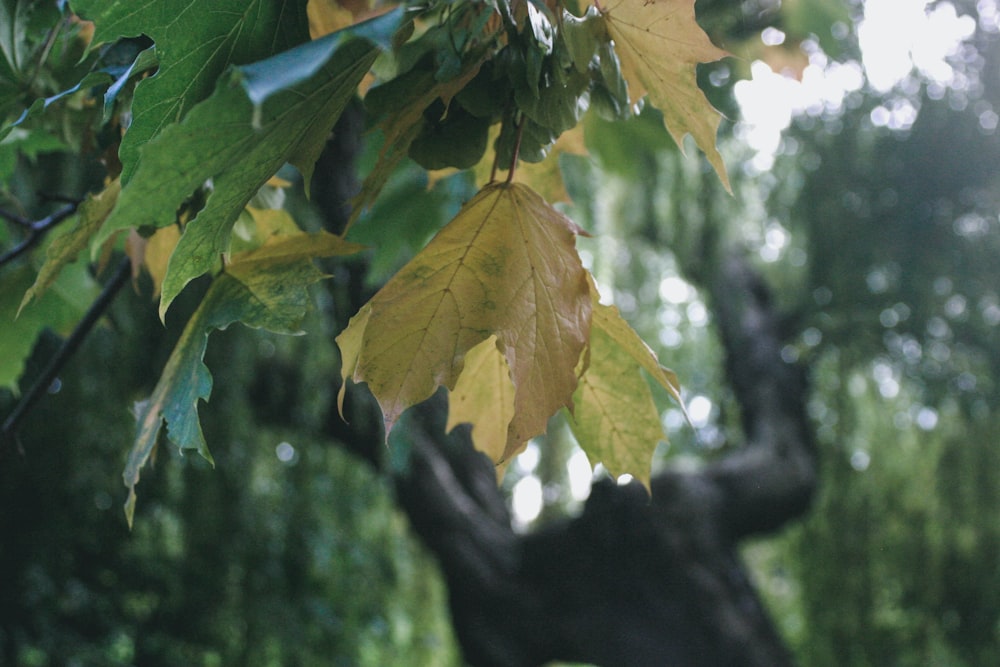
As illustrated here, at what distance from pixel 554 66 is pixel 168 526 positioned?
212 centimetres

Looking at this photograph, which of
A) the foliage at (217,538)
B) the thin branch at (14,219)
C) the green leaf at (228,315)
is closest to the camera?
the green leaf at (228,315)

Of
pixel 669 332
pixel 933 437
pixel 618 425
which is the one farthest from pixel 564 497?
pixel 618 425

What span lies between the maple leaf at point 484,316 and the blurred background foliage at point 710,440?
1435 mm

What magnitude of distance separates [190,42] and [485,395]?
0.23 meters

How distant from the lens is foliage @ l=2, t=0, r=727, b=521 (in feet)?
1.01

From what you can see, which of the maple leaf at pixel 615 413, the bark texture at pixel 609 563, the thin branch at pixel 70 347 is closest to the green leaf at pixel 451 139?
the maple leaf at pixel 615 413

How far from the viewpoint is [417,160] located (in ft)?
1.22

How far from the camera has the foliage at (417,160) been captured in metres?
0.31

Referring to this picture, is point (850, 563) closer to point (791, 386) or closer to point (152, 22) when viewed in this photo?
point (791, 386)

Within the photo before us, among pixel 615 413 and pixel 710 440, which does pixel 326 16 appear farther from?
pixel 710 440

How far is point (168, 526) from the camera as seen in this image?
2.19 m

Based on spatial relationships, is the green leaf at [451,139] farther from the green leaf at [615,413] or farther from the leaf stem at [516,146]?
the green leaf at [615,413]

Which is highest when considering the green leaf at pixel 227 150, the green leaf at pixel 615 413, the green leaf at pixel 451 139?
the green leaf at pixel 227 150

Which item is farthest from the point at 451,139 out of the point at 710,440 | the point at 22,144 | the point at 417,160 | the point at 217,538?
the point at 710,440
